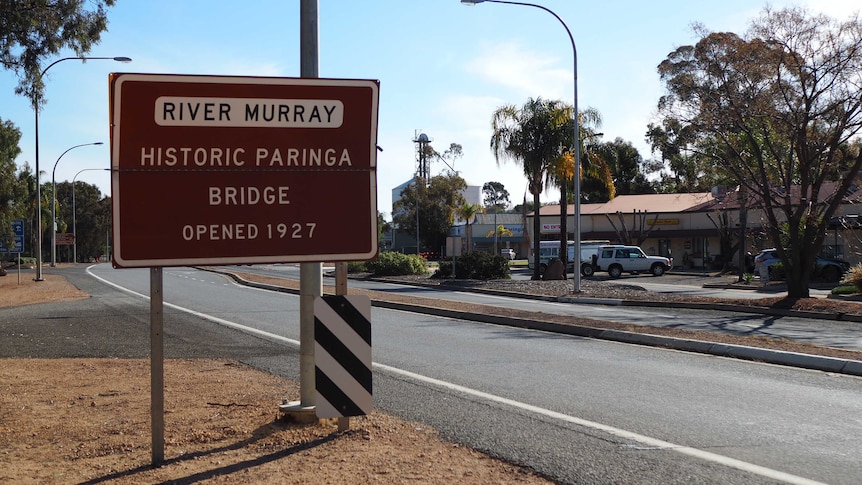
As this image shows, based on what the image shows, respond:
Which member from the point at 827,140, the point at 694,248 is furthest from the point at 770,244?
the point at 827,140

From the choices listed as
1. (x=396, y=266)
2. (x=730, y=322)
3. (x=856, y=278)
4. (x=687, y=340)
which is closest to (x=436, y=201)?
(x=396, y=266)

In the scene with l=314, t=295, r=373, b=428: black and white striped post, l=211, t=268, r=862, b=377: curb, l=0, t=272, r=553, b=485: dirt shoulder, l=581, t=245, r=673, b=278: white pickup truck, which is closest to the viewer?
l=0, t=272, r=553, b=485: dirt shoulder

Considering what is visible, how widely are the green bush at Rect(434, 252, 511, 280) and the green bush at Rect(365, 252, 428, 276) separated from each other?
5528 mm

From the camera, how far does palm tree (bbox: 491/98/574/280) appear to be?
3769cm

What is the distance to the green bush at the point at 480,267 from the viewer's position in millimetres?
38000

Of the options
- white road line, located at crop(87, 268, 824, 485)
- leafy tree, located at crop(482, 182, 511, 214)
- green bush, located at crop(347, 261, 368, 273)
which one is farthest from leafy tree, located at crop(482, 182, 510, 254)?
white road line, located at crop(87, 268, 824, 485)

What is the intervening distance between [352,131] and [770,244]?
4825 cm

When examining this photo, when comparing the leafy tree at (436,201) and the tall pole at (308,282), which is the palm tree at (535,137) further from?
the leafy tree at (436,201)

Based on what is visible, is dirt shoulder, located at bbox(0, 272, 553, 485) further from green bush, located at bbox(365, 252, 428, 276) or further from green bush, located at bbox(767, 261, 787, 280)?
green bush, located at bbox(365, 252, 428, 276)

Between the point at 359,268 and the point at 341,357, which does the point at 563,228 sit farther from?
the point at 341,357

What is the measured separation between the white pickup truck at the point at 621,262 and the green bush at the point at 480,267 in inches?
348

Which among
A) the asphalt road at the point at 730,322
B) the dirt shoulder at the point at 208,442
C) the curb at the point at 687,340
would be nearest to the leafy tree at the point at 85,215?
the asphalt road at the point at 730,322

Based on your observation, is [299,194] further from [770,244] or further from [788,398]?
[770,244]

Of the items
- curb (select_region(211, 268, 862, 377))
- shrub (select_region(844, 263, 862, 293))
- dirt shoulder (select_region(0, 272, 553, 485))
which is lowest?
curb (select_region(211, 268, 862, 377))
